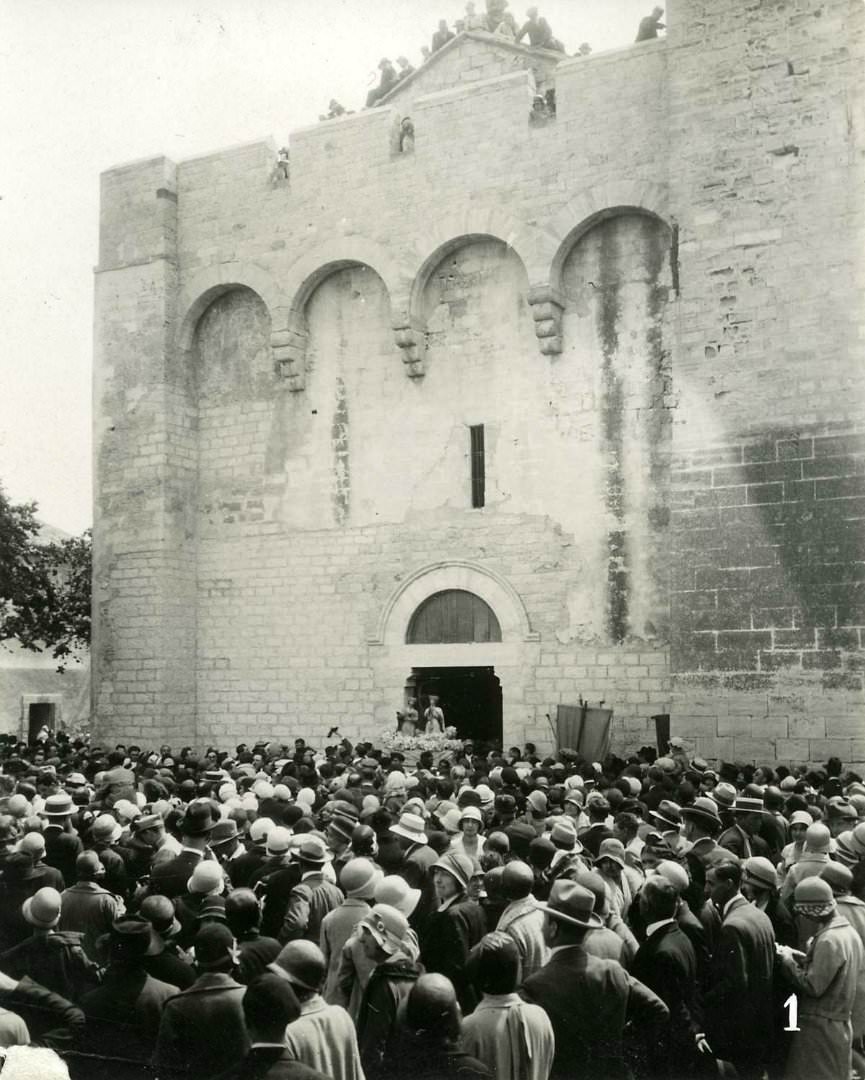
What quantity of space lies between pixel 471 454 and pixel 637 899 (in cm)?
1111

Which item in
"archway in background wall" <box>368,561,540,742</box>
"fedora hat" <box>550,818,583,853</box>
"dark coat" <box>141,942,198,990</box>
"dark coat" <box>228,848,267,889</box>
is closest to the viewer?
"dark coat" <box>141,942,198,990</box>

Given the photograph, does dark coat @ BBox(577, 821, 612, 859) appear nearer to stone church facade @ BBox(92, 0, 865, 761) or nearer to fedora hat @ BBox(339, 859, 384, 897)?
fedora hat @ BBox(339, 859, 384, 897)

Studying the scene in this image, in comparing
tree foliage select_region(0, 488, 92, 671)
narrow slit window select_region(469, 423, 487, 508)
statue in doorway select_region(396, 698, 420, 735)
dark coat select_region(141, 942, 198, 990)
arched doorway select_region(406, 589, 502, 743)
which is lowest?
dark coat select_region(141, 942, 198, 990)

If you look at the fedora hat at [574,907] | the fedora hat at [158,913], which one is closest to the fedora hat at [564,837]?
the fedora hat at [574,907]

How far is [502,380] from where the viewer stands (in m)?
15.7

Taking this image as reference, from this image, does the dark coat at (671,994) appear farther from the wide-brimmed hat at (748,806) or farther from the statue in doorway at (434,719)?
the statue in doorway at (434,719)

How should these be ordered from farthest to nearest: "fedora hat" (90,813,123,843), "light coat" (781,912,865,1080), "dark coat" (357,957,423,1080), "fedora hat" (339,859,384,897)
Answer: "fedora hat" (90,813,123,843) < "fedora hat" (339,859,384,897) < "light coat" (781,912,865,1080) < "dark coat" (357,957,423,1080)

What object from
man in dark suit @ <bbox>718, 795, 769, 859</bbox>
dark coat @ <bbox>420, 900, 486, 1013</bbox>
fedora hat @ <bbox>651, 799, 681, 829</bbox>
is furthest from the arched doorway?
dark coat @ <bbox>420, 900, 486, 1013</bbox>

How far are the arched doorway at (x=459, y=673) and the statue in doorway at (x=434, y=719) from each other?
0.18 m

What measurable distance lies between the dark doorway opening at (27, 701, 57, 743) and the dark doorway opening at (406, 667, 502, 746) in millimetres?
13603

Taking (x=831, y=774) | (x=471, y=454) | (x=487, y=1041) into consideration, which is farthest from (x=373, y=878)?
(x=471, y=454)

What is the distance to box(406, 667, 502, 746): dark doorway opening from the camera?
1659 cm

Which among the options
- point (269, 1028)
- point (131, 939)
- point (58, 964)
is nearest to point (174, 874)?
point (58, 964)

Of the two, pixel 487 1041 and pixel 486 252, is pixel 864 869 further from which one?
pixel 486 252
